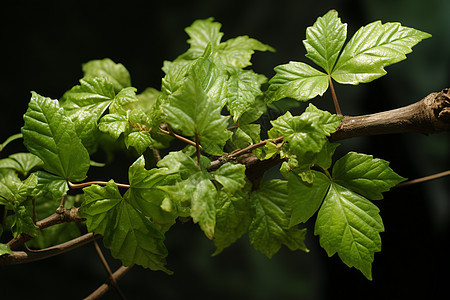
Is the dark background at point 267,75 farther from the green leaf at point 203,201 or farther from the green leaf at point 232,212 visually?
the green leaf at point 203,201

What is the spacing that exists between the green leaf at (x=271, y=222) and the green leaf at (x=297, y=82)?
0.57 feet

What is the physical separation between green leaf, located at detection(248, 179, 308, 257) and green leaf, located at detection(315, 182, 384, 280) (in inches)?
4.7

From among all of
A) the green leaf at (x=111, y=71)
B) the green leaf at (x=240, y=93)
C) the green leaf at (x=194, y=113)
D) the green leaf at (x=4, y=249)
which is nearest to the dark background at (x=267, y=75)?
the green leaf at (x=111, y=71)

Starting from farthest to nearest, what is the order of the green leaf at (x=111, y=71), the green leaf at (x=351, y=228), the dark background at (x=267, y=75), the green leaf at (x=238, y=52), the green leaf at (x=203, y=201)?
the dark background at (x=267, y=75) < the green leaf at (x=111, y=71) < the green leaf at (x=238, y=52) < the green leaf at (x=351, y=228) < the green leaf at (x=203, y=201)

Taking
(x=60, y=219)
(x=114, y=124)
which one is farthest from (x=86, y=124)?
(x=60, y=219)

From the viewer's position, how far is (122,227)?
635 millimetres

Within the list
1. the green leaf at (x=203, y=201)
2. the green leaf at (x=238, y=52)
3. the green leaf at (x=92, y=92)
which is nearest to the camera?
the green leaf at (x=203, y=201)

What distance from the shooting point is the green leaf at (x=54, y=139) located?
631 millimetres

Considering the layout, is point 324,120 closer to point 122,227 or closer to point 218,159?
point 218,159

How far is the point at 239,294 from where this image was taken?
5.47 ft

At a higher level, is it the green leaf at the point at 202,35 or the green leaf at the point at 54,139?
the green leaf at the point at 202,35

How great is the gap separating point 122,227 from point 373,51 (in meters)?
0.48

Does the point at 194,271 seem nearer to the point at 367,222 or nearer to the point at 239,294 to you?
the point at 239,294

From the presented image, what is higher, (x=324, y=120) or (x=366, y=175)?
(x=324, y=120)
